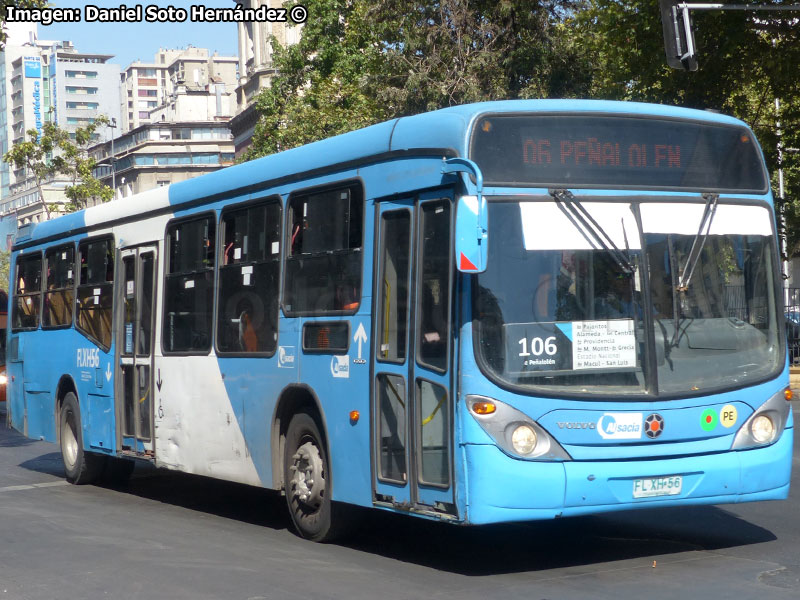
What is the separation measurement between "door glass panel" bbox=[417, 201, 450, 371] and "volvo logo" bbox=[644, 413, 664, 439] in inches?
49.2

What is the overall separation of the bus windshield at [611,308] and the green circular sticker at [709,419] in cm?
15

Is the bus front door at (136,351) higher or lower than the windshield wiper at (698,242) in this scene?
lower

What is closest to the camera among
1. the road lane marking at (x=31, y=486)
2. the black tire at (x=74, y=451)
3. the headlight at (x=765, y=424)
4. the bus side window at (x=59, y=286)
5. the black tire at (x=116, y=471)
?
the headlight at (x=765, y=424)

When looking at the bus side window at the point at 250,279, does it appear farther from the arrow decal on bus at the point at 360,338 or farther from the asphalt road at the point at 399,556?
the asphalt road at the point at 399,556

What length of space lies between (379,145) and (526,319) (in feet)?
5.96

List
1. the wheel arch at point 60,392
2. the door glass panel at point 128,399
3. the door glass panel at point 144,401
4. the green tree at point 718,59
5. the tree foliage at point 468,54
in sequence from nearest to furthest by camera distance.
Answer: the door glass panel at point 144,401, the door glass panel at point 128,399, the wheel arch at point 60,392, the green tree at point 718,59, the tree foliage at point 468,54

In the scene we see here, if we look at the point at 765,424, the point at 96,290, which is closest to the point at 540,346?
the point at 765,424

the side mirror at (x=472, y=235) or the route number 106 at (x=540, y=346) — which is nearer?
the side mirror at (x=472, y=235)

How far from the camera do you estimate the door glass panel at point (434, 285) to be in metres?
7.56

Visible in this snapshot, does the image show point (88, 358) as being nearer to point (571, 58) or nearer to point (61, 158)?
point (571, 58)

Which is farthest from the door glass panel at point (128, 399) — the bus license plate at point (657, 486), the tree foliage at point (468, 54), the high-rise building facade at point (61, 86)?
the high-rise building facade at point (61, 86)

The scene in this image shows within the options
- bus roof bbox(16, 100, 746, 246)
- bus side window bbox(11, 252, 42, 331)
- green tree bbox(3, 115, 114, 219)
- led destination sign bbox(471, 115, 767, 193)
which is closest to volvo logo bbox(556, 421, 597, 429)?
led destination sign bbox(471, 115, 767, 193)

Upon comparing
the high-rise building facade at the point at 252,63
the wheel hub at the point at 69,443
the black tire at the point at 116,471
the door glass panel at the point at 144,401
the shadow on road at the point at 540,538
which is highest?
the high-rise building facade at the point at 252,63

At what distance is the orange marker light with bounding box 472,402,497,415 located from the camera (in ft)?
23.9
